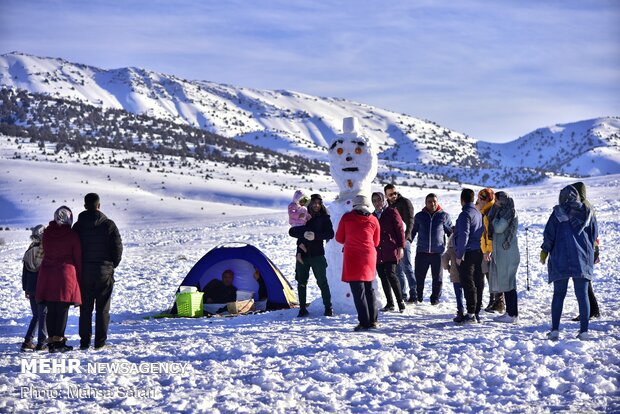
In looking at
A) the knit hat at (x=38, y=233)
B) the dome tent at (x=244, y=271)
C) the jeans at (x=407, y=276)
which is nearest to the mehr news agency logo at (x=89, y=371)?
the knit hat at (x=38, y=233)

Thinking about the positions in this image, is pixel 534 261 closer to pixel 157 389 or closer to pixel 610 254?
pixel 610 254

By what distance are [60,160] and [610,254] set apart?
195 ft

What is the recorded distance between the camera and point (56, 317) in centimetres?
728

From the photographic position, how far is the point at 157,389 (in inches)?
225

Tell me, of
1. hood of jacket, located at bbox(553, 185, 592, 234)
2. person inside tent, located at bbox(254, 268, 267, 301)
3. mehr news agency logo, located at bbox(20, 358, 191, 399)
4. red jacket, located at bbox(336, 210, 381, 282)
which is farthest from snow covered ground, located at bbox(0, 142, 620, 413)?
person inside tent, located at bbox(254, 268, 267, 301)

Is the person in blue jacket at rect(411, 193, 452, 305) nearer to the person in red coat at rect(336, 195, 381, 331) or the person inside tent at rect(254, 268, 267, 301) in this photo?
the person in red coat at rect(336, 195, 381, 331)

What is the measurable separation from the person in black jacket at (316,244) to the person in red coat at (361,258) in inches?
34.1

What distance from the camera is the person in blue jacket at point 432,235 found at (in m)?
9.62

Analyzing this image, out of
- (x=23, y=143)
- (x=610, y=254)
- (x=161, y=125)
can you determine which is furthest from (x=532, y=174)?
(x=610, y=254)

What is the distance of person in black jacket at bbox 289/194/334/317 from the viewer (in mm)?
8930

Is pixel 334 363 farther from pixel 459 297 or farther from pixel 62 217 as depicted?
pixel 62 217

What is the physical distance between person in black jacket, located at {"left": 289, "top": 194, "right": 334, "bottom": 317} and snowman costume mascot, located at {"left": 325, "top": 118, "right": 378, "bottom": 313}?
0.34 meters

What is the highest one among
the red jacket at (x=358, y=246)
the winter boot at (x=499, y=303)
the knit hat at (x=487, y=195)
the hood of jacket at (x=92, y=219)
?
the knit hat at (x=487, y=195)

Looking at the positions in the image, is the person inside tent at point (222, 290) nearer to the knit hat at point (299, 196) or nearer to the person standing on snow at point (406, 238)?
the knit hat at point (299, 196)
